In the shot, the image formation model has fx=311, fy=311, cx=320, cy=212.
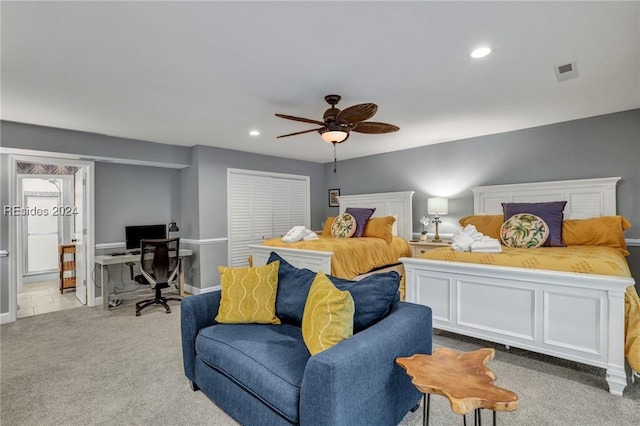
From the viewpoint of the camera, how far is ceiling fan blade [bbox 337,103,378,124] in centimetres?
252

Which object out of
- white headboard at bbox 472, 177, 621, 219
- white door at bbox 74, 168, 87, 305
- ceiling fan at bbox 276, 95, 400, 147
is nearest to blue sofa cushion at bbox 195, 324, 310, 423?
ceiling fan at bbox 276, 95, 400, 147

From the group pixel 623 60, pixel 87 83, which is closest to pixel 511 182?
pixel 623 60

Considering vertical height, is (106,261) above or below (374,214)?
below

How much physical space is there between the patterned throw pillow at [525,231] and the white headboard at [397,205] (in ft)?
6.02

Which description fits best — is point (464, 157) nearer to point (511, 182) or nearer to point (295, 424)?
point (511, 182)

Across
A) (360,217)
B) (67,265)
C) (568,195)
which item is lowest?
(67,265)

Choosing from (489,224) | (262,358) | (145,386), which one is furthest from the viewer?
(489,224)

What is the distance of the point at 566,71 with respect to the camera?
250 centimetres

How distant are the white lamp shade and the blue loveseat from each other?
3108 millimetres

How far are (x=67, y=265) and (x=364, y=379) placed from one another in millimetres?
6023

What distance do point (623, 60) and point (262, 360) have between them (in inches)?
131

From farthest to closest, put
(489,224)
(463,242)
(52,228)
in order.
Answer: (52,228) → (489,224) → (463,242)

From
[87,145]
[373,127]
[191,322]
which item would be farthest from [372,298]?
[87,145]

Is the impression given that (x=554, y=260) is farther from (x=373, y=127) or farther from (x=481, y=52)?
(x=373, y=127)
